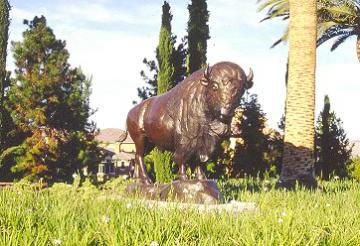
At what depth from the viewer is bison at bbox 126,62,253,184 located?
23.3 ft

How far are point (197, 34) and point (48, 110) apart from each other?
21.0ft

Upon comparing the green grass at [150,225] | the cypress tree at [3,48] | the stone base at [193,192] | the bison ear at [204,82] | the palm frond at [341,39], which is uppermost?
the palm frond at [341,39]

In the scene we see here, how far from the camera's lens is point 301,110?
11.9 metres

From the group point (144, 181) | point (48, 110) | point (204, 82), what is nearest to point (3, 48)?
point (48, 110)

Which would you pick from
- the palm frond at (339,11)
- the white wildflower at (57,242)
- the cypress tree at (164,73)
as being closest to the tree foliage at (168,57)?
the cypress tree at (164,73)

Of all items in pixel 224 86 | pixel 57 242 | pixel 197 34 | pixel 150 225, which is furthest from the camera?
pixel 197 34

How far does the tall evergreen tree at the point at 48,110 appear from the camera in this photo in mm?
19328

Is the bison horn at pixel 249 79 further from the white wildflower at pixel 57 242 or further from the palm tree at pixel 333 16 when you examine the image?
the palm tree at pixel 333 16

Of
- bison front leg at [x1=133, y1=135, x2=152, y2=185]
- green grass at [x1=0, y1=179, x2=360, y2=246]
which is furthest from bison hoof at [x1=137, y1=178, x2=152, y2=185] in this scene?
green grass at [x1=0, y1=179, x2=360, y2=246]

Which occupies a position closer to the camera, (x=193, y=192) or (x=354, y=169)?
(x=193, y=192)

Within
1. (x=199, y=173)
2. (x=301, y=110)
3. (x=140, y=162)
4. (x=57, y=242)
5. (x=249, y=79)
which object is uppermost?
(x=301, y=110)

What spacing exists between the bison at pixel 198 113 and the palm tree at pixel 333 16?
1383 cm

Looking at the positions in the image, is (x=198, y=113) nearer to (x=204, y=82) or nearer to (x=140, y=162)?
(x=204, y=82)

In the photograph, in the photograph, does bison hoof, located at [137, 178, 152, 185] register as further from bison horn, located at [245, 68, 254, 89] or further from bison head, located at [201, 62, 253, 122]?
bison horn, located at [245, 68, 254, 89]
